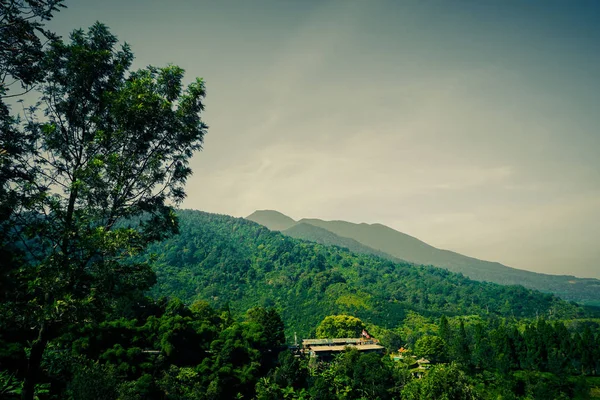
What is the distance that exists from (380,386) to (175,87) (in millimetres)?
35014

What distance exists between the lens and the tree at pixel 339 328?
67.4 meters

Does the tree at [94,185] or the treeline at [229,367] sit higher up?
the tree at [94,185]

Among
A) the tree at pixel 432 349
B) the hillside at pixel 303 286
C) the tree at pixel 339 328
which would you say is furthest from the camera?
the hillside at pixel 303 286

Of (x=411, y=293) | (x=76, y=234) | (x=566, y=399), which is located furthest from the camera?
(x=411, y=293)

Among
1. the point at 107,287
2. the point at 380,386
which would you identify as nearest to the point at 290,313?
the point at 380,386

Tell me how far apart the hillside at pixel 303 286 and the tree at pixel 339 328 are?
1267 centimetres

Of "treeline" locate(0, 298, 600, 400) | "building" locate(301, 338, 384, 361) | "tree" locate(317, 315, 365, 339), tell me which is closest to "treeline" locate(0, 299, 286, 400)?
"treeline" locate(0, 298, 600, 400)

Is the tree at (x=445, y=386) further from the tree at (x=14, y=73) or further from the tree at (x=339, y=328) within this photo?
the tree at (x=339, y=328)

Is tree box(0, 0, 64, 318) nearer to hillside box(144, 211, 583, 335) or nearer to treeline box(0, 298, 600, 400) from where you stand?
treeline box(0, 298, 600, 400)

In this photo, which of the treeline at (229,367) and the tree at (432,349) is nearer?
the treeline at (229,367)

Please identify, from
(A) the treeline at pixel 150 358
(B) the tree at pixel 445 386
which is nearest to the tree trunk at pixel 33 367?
(A) the treeline at pixel 150 358

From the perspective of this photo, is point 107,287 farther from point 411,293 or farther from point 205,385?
point 411,293

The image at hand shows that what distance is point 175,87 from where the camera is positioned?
9797 mm

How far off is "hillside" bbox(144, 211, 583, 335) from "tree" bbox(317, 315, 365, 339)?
41.6 feet
